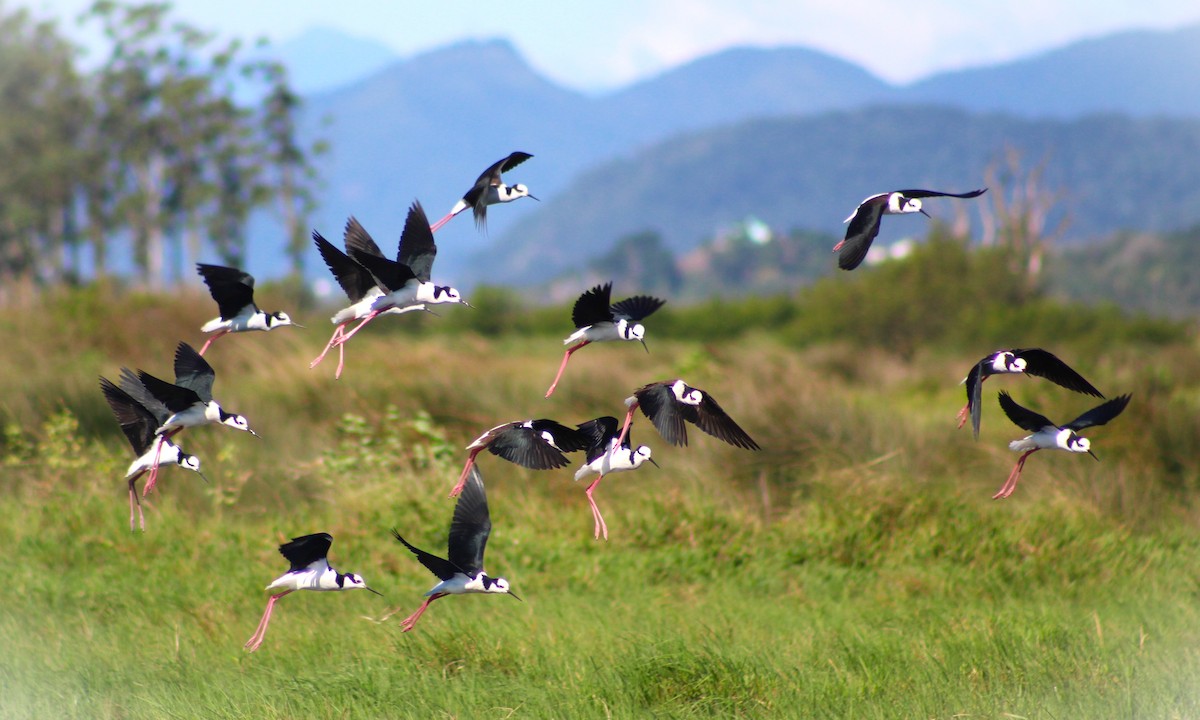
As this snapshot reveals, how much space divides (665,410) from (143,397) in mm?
1677

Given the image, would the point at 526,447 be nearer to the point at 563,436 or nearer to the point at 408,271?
the point at 563,436

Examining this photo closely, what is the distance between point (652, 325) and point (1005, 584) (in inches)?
1370

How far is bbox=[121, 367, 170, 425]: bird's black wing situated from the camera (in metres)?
3.85

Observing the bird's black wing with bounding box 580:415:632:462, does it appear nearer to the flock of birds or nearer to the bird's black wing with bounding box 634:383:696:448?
the flock of birds

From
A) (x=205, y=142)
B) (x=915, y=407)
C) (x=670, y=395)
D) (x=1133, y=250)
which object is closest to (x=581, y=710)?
(x=670, y=395)

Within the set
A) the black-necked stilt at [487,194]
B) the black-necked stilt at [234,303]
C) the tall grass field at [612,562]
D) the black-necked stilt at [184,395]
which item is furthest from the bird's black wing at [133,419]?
the tall grass field at [612,562]

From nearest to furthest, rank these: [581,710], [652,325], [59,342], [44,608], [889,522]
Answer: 1. [581,710]
2. [44,608]
3. [889,522]
4. [59,342]
5. [652,325]

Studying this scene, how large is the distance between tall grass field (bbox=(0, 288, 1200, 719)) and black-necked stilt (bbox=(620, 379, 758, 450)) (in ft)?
9.33

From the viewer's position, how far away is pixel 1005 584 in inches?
378

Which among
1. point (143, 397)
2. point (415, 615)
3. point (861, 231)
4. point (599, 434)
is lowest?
point (415, 615)

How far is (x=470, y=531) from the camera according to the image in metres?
3.99

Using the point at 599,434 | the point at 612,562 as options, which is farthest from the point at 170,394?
the point at 612,562

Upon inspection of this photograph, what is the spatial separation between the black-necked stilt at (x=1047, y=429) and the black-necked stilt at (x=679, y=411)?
847mm

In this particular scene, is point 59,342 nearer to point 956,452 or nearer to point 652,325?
point 956,452
